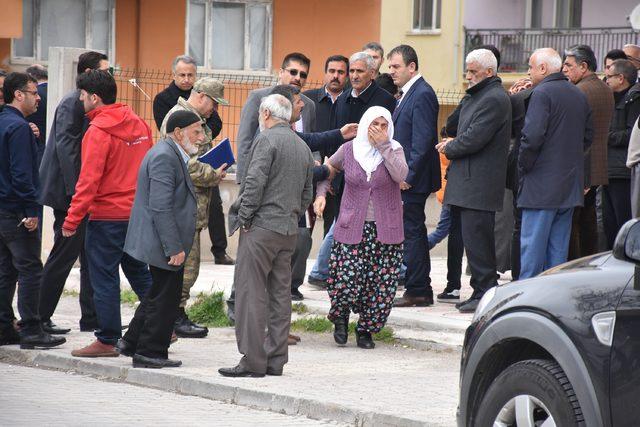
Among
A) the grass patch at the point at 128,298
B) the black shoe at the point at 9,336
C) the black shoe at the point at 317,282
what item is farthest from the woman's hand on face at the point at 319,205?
the grass patch at the point at 128,298

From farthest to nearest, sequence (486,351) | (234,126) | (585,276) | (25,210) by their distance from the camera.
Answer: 1. (234,126)
2. (25,210)
3. (486,351)
4. (585,276)

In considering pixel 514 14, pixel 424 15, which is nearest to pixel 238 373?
pixel 424 15

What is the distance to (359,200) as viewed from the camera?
11109mm

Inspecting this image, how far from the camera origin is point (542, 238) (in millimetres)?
11773

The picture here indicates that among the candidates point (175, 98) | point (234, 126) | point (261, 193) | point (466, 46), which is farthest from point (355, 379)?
point (466, 46)

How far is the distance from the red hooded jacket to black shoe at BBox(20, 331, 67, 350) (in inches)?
41.6

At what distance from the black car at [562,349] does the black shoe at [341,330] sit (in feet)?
14.4

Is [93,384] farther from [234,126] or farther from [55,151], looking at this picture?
[234,126]

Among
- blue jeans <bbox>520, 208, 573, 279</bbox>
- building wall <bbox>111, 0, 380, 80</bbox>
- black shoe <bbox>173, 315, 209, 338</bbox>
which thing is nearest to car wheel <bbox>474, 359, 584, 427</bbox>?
blue jeans <bbox>520, 208, 573, 279</bbox>

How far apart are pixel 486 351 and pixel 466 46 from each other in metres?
34.1

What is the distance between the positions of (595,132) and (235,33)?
14549 mm

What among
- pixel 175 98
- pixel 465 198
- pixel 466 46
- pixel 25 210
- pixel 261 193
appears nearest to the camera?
pixel 261 193

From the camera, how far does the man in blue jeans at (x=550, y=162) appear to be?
11633 mm

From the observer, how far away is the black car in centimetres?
594
